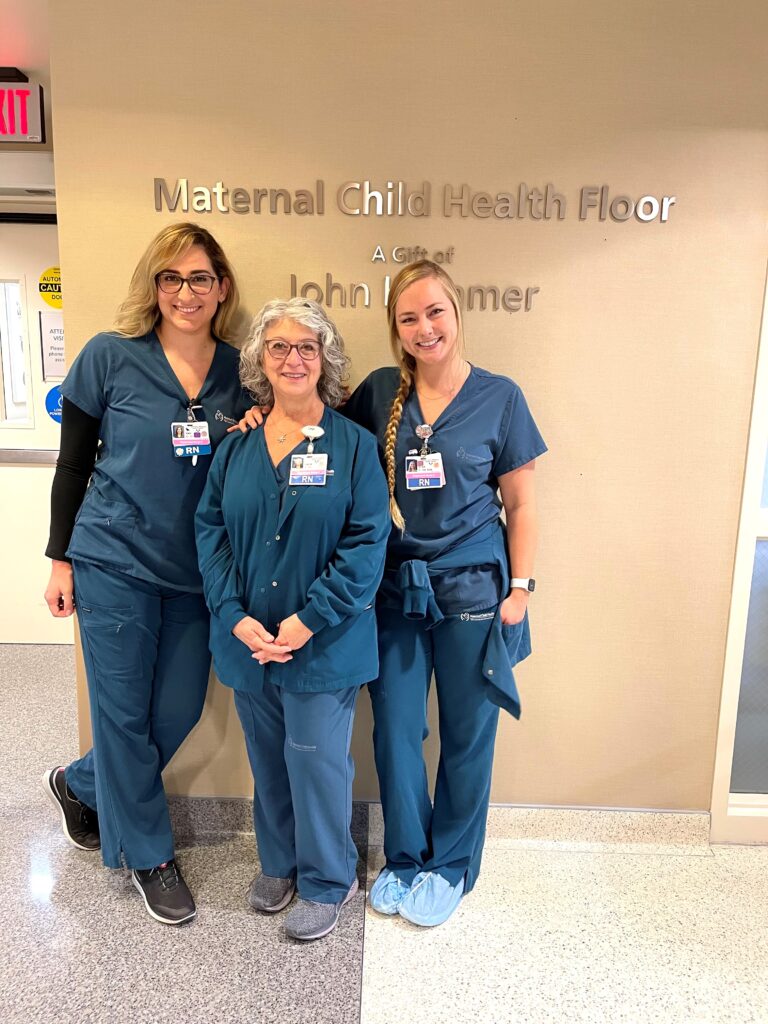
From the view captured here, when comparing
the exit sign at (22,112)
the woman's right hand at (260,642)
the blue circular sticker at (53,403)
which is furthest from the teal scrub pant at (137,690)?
the exit sign at (22,112)

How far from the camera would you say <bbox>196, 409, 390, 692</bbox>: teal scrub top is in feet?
5.75

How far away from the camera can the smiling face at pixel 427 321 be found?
1.80 meters

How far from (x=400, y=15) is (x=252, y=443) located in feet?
4.19

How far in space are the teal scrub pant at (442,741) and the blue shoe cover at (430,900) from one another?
0.03 metres

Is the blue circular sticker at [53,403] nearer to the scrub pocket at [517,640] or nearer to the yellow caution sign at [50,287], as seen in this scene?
the yellow caution sign at [50,287]

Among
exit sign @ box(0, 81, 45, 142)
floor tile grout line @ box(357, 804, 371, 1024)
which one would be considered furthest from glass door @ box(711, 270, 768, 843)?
exit sign @ box(0, 81, 45, 142)

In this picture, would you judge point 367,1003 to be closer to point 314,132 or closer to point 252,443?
point 252,443

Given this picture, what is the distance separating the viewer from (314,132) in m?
2.08

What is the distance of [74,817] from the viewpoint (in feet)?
7.61

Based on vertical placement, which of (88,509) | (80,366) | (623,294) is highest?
(623,294)

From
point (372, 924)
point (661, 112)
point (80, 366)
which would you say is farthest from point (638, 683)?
point (80, 366)

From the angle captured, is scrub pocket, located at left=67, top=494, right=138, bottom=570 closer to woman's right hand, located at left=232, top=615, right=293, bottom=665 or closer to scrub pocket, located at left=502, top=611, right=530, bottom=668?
woman's right hand, located at left=232, top=615, right=293, bottom=665

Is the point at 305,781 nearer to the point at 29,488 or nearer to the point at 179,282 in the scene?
the point at 179,282

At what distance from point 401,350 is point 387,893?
1.52m
